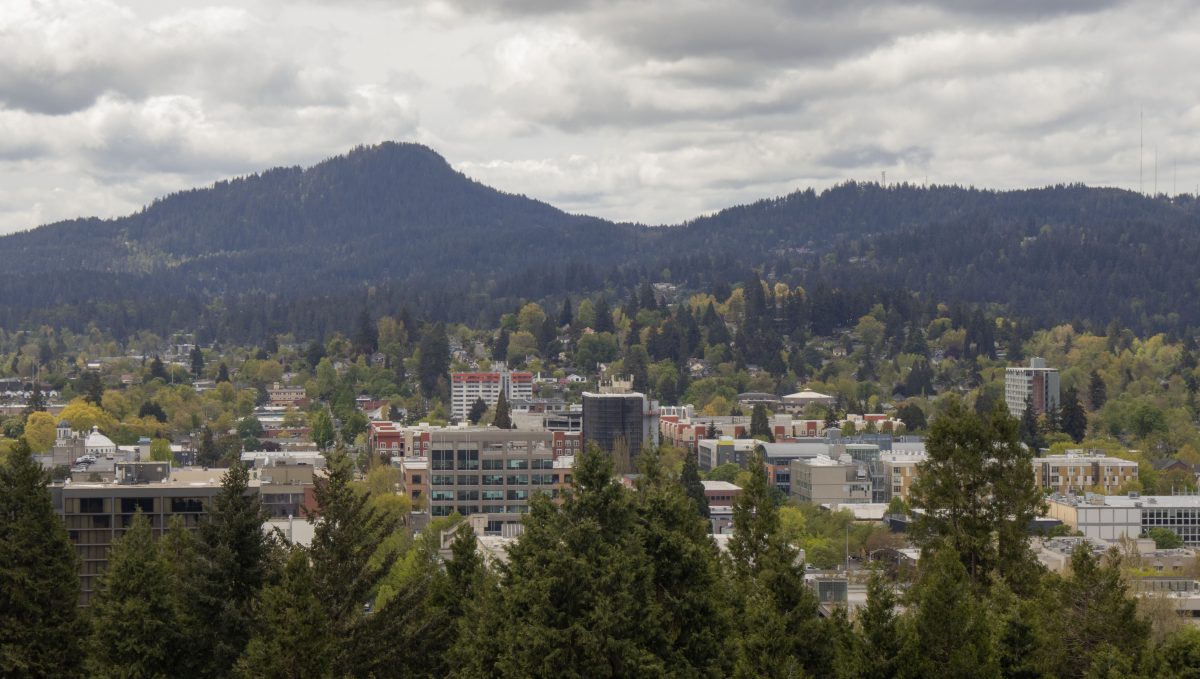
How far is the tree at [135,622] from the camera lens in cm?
3466

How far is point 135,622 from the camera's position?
3472 cm

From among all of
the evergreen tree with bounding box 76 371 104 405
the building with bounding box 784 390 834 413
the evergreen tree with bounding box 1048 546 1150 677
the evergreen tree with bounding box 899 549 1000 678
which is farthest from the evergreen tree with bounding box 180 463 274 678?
the building with bounding box 784 390 834 413

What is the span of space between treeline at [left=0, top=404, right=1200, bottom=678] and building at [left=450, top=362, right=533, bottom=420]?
470 ft

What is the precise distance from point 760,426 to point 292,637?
123 meters

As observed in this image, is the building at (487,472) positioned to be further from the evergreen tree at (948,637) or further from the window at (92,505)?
the evergreen tree at (948,637)

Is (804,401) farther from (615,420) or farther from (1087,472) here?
(1087,472)

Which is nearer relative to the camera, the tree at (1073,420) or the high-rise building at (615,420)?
the high-rise building at (615,420)

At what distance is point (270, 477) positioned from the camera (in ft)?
321

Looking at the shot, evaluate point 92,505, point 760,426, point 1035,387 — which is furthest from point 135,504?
point 1035,387

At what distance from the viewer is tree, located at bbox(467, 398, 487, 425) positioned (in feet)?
541

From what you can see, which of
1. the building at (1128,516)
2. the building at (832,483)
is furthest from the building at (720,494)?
the building at (1128,516)

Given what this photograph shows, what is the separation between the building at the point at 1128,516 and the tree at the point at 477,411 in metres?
70.3

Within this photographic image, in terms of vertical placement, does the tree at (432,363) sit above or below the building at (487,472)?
above

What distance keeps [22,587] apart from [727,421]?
423 feet
